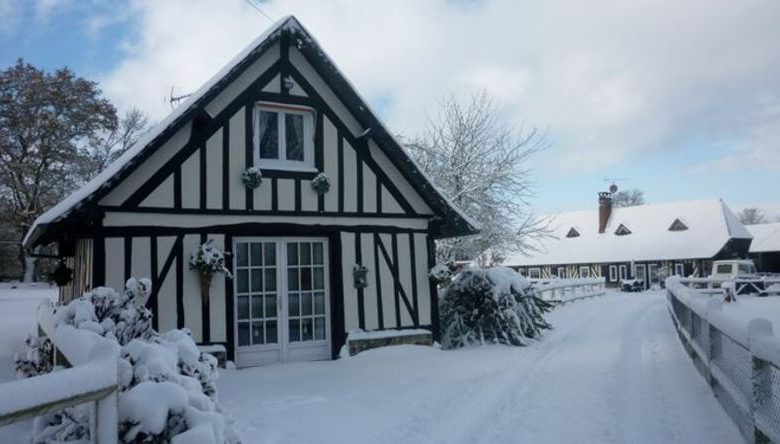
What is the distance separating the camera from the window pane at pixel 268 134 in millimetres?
9523

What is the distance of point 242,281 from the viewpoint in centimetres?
914

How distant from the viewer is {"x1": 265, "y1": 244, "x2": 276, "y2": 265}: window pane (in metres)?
9.38

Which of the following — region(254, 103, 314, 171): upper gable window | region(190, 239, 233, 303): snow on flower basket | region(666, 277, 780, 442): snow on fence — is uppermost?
region(254, 103, 314, 171): upper gable window

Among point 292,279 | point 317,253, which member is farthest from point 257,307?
point 317,253

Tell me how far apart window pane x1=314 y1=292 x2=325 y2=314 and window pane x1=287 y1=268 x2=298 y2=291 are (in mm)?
407

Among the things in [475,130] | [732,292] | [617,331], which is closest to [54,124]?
[475,130]

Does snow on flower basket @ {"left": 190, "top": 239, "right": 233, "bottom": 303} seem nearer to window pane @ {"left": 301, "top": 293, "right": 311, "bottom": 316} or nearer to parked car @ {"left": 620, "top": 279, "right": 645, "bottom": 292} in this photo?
window pane @ {"left": 301, "top": 293, "right": 311, "bottom": 316}

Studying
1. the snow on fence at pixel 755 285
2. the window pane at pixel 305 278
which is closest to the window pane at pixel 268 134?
the window pane at pixel 305 278

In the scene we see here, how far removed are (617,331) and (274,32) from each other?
32.7 feet

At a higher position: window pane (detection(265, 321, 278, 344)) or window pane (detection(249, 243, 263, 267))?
window pane (detection(249, 243, 263, 267))

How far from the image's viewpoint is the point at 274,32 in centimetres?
928

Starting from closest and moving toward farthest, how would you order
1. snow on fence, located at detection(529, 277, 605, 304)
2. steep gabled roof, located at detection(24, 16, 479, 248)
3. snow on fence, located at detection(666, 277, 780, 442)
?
snow on fence, located at detection(666, 277, 780, 442)
steep gabled roof, located at detection(24, 16, 479, 248)
snow on fence, located at detection(529, 277, 605, 304)

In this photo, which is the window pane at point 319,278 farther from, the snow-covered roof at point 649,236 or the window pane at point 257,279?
the snow-covered roof at point 649,236

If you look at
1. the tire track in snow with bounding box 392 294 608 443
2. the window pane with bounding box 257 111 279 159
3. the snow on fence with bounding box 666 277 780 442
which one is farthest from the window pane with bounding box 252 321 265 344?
the snow on fence with bounding box 666 277 780 442
